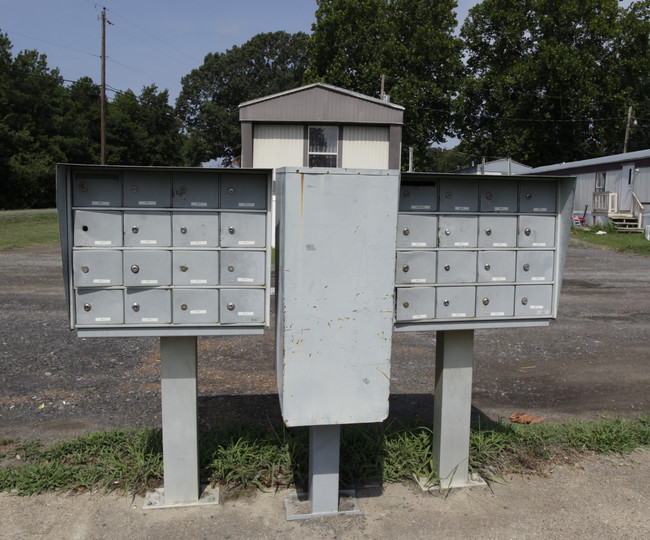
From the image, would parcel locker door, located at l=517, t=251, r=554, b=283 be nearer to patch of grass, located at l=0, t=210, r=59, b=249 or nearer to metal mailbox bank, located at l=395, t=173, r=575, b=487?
metal mailbox bank, located at l=395, t=173, r=575, b=487

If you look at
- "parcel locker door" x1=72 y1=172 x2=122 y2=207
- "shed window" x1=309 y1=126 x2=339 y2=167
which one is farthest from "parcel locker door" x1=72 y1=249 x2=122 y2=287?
"shed window" x1=309 y1=126 x2=339 y2=167

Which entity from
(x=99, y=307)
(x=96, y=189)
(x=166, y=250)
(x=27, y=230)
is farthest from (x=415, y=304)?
(x=27, y=230)

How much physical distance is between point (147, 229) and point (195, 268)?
303 mm

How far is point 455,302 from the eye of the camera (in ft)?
10.8

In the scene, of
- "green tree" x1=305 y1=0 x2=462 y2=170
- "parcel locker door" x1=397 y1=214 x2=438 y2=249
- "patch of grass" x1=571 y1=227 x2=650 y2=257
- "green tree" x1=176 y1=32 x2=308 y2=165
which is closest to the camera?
"parcel locker door" x1=397 y1=214 x2=438 y2=249

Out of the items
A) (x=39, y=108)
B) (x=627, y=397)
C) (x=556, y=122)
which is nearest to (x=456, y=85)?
(x=556, y=122)

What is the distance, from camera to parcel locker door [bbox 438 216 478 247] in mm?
3252

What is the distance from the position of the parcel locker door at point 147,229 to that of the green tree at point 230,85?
57.1m

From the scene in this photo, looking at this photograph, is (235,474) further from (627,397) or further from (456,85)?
(456,85)

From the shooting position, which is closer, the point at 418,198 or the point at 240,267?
the point at 240,267

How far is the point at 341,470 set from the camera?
138 inches

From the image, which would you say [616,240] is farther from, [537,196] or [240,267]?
[240,267]

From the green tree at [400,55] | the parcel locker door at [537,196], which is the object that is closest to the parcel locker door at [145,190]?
the parcel locker door at [537,196]

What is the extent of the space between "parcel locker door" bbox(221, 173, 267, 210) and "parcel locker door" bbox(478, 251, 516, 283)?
49.1 inches
